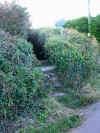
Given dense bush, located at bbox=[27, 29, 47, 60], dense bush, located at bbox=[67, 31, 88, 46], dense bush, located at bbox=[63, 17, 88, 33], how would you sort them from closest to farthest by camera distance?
dense bush, located at bbox=[67, 31, 88, 46] → dense bush, located at bbox=[27, 29, 47, 60] → dense bush, located at bbox=[63, 17, 88, 33]

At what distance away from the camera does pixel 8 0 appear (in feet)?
28.4

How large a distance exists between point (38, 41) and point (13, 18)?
168cm

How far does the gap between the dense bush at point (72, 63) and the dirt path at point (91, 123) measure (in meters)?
1.08

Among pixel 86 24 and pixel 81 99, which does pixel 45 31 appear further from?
pixel 86 24

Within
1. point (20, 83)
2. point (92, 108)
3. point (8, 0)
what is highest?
point (8, 0)

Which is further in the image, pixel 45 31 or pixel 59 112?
pixel 45 31

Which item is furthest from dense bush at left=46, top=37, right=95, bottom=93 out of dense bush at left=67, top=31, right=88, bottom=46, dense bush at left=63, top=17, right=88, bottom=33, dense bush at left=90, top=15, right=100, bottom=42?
dense bush at left=63, top=17, right=88, bottom=33

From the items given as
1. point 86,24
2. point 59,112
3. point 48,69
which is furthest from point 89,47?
point 86,24

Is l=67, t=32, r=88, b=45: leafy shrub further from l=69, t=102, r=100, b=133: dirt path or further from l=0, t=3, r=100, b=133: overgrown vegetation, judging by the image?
l=69, t=102, r=100, b=133: dirt path

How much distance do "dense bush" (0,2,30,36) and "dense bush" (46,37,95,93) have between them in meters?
1.77

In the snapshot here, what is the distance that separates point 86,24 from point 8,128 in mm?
12982

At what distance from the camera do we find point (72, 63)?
702 centimetres

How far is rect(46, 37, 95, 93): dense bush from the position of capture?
23.2 feet

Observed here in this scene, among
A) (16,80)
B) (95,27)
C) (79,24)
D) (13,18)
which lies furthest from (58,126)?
(79,24)
